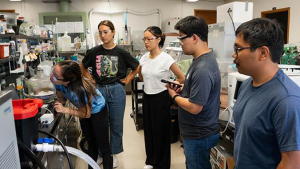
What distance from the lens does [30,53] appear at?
2627mm

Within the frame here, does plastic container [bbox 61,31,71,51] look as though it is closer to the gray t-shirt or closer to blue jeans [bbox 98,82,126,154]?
blue jeans [bbox 98,82,126,154]

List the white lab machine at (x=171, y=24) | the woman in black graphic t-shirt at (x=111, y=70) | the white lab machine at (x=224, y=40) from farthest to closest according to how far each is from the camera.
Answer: the white lab machine at (x=171, y=24) → the white lab machine at (x=224, y=40) → the woman in black graphic t-shirt at (x=111, y=70)

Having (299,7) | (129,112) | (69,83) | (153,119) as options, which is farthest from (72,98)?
(299,7)

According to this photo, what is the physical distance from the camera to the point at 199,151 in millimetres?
1476

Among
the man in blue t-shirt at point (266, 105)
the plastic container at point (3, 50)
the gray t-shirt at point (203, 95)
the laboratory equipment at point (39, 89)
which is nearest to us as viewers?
the man in blue t-shirt at point (266, 105)

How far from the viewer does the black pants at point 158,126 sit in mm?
2150

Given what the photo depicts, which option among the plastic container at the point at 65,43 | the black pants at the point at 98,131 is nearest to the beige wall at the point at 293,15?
the plastic container at the point at 65,43

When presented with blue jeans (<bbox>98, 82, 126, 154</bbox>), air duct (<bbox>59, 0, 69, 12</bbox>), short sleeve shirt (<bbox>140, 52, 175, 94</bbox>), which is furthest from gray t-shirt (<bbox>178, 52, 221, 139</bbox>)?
air duct (<bbox>59, 0, 69, 12</bbox>)

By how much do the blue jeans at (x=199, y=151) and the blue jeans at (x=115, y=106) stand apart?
1022 millimetres

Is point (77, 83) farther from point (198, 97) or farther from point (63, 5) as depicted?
point (63, 5)

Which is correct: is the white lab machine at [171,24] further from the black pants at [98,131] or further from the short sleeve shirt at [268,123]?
the short sleeve shirt at [268,123]

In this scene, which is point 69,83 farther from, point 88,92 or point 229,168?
point 229,168

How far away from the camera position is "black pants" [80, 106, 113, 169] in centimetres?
186

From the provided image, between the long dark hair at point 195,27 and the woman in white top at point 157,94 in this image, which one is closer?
the long dark hair at point 195,27
